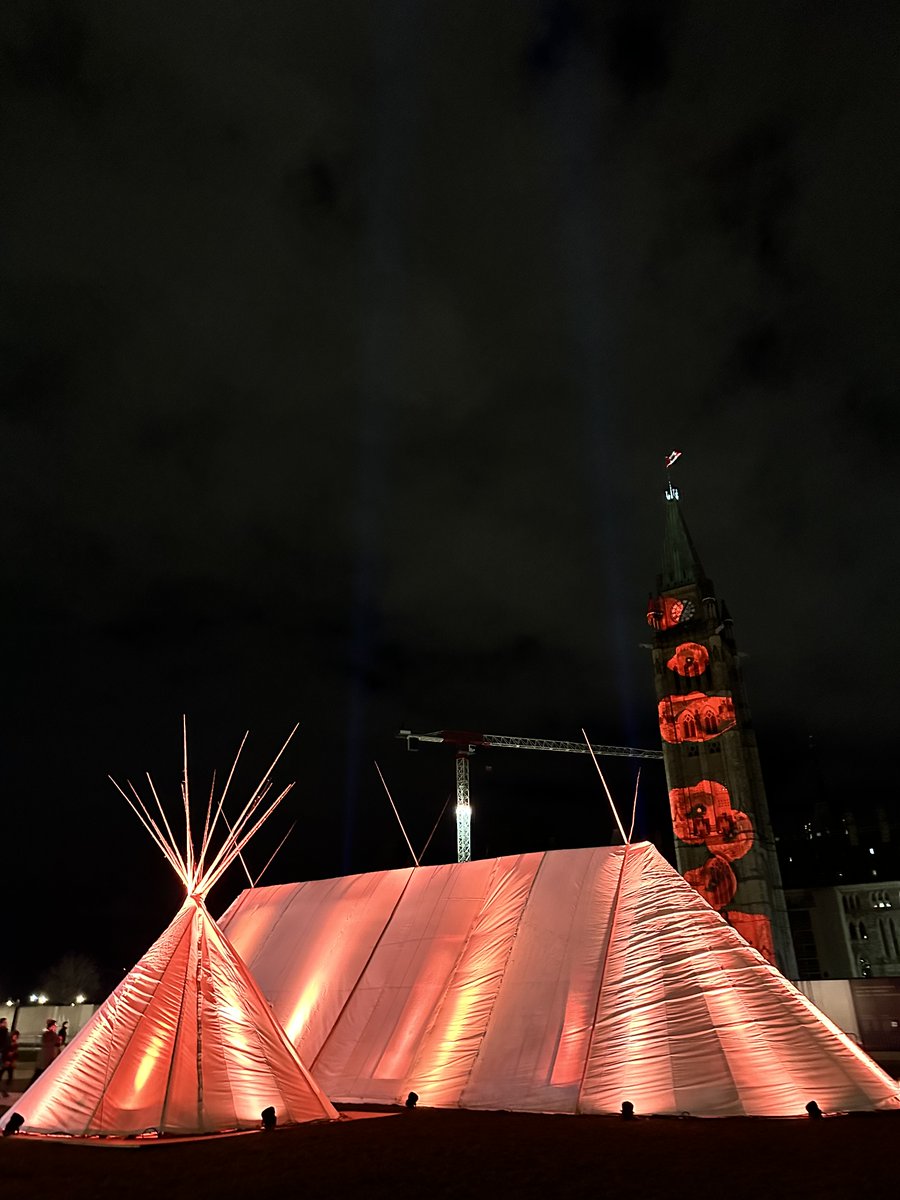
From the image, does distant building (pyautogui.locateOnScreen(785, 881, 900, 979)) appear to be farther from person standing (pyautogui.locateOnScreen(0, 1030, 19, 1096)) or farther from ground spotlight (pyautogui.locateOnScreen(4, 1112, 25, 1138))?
ground spotlight (pyautogui.locateOnScreen(4, 1112, 25, 1138))

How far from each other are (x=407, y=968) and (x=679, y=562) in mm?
58647

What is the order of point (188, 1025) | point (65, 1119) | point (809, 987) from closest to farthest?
point (65, 1119) → point (188, 1025) → point (809, 987)

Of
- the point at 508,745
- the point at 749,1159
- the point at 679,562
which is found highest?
the point at 679,562

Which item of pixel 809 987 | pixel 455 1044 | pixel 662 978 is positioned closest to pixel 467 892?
pixel 455 1044

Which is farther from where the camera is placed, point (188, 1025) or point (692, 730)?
point (692, 730)

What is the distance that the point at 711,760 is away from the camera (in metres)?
57.4

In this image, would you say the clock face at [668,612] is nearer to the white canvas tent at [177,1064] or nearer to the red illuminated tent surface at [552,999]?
the red illuminated tent surface at [552,999]

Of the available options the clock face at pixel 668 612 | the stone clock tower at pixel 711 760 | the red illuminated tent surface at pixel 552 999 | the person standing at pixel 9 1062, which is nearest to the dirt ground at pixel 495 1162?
the red illuminated tent surface at pixel 552 999

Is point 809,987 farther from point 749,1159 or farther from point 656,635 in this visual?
point 656,635

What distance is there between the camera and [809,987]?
21.6 meters

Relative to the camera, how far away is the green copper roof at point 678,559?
65.5 meters

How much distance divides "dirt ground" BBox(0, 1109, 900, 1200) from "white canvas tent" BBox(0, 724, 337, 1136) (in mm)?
422

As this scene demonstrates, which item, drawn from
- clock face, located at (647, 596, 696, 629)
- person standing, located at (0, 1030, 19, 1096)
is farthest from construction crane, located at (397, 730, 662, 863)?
person standing, located at (0, 1030, 19, 1096)

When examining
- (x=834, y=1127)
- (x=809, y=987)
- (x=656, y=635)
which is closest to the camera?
(x=834, y=1127)
